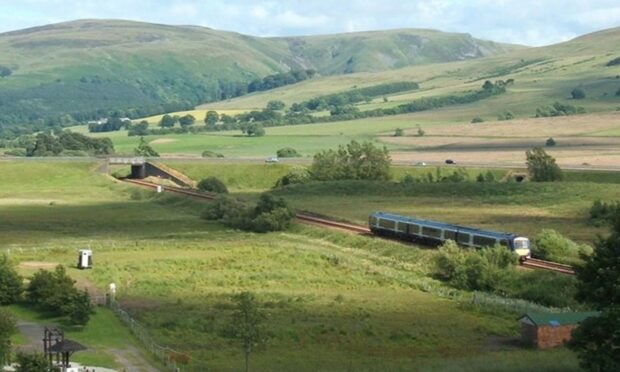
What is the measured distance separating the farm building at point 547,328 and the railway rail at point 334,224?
8.40 m

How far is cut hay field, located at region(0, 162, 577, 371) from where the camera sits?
46.8m

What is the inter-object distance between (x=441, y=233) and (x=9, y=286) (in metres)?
35.1

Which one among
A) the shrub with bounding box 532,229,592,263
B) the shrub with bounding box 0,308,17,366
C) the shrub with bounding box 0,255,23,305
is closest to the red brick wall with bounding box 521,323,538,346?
the shrub with bounding box 532,229,592,263

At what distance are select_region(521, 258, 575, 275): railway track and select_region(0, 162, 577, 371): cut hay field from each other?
22.9 feet

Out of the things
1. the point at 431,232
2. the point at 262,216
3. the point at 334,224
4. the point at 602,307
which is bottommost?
the point at 334,224

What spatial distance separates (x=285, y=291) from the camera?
208ft

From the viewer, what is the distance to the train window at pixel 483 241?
72.8 metres

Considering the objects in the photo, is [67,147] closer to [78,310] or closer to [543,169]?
[543,169]

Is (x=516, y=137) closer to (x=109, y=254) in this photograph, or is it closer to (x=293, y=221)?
(x=293, y=221)

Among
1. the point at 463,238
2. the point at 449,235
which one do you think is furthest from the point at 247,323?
the point at 449,235

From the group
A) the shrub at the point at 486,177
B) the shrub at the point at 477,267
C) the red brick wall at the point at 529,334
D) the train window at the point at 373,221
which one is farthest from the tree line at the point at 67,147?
the red brick wall at the point at 529,334

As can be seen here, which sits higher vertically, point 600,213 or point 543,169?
point 543,169

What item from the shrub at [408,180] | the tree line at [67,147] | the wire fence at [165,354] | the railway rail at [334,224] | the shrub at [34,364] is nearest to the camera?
the shrub at [34,364]

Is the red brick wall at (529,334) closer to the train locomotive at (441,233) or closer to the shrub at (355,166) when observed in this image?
the train locomotive at (441,233)
